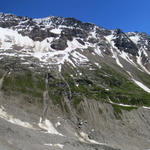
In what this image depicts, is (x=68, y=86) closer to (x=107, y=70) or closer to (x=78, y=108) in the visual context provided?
(x=78, y=108)

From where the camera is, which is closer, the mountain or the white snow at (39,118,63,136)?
the mountain

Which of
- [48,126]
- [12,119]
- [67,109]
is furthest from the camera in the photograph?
[67,109]

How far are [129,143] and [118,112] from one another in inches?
796

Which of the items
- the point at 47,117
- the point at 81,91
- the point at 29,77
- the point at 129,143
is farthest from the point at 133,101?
the point at 29,77

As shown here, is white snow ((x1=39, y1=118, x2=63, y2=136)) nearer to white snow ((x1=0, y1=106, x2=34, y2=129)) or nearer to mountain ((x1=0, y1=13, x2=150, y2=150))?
mountain ((x1=0, y1=13, x2=150, y2=150))

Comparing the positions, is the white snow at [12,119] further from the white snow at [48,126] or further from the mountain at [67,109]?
the white snow at [48,126]

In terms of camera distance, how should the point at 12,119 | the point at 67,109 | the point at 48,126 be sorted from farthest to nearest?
1. the point at 67,109
2. the point at 48,126
3. the point at 12,119

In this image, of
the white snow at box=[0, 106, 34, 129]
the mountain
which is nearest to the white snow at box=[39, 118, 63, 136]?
the mountain

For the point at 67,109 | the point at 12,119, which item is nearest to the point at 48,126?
the point at 12,119

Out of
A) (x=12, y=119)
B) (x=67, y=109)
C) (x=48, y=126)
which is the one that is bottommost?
(x=48, y=126)

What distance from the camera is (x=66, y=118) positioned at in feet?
250

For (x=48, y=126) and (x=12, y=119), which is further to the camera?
(x=48, y=126)

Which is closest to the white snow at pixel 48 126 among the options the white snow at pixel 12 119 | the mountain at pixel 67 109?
the mountain at pixel 67 109

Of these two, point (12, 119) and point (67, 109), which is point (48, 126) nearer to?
point (12, 119)
